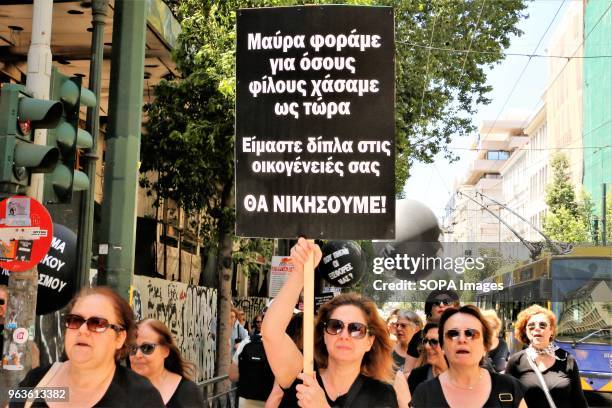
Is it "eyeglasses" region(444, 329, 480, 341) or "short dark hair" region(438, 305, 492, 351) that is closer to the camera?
"eyeglasses" region(444, 329, 480, 341)

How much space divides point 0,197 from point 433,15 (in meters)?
18.1

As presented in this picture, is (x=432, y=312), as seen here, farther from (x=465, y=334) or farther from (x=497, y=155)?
(x=497, y=155)

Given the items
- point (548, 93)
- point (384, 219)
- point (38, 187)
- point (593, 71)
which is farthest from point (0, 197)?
point (548, 93)

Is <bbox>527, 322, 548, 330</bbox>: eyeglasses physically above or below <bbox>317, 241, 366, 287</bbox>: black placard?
below

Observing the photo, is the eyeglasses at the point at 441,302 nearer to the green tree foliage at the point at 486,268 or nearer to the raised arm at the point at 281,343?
the raised arm at the point at 281,343

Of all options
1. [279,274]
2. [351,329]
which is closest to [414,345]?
[351,329]

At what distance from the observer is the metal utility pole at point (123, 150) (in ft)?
22.9

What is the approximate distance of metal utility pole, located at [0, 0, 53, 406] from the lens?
6.49 metres

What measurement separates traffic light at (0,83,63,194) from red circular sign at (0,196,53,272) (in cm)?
16

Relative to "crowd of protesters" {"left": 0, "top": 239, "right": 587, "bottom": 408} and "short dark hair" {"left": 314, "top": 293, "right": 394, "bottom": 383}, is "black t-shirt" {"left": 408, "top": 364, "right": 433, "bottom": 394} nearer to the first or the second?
"crowd of protesters" {"left": 0, "top": 239, "right": 587, "bottom": 408}

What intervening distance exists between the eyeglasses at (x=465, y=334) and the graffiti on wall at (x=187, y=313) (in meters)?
9.17

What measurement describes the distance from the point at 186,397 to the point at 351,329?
3.57 feet

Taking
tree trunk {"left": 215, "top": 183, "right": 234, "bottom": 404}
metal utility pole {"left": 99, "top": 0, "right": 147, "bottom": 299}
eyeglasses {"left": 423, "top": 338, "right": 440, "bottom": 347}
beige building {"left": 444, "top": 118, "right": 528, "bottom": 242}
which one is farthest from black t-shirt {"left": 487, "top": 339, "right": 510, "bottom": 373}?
beige building {"left": 444, "top": 118, "right": 528, "bottom": 242}

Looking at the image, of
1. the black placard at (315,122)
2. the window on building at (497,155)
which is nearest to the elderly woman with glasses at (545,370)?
the black placard at (315,122)
